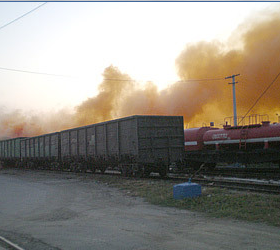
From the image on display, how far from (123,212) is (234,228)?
301 centimetres

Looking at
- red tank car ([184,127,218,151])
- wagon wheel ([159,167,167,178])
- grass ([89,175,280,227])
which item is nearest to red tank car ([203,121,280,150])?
red tank car ([184,127,218,151])

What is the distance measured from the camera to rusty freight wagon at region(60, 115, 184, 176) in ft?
52.6

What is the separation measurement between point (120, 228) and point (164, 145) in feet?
34.5

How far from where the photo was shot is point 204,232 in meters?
5.89

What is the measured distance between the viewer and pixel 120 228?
639 centimetres

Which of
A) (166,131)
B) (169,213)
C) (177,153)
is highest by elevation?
(166,131)

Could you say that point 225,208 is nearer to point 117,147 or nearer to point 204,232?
point 204,232

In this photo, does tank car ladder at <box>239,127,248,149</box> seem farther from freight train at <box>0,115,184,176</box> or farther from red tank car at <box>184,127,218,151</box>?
freight train at <box>0,115,184,176</box>

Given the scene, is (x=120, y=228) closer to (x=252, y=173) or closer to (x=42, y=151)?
(x=252, y=173)

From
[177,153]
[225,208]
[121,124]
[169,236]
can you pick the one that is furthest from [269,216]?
[121,124]

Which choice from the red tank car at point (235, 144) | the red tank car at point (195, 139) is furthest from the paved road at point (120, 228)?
the red tank car at point (195, 139)

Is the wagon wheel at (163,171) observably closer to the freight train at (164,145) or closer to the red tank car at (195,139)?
the freight train at (164,145)

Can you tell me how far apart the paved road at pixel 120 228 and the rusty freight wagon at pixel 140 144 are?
6.33m

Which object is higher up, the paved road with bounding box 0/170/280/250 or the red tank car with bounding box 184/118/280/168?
the red tank car with bounding box 184/118/280/168
